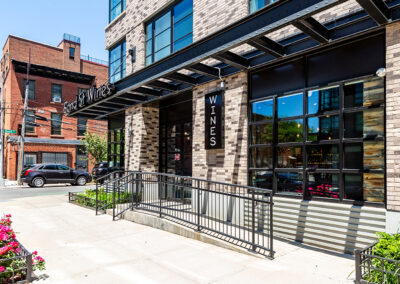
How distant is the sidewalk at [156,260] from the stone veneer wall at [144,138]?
4387mm

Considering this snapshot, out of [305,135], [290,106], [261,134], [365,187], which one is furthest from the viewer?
[261,134]

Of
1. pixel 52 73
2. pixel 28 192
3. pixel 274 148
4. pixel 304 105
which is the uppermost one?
pixel 52 73

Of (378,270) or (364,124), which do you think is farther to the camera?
(364,124)

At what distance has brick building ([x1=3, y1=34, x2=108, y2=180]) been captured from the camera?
2700 centimetres

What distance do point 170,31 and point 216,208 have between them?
6.55 m

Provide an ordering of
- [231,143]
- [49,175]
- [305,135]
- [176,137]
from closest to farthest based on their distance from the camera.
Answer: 1. [305,135]
2. [231,143]
3. [176,137]
4. [49,175]

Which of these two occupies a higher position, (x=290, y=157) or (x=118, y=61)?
(x=118, y=61)

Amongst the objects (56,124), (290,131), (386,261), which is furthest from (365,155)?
(56,124)

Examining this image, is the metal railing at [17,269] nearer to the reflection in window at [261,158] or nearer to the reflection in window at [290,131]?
the reflection in window at [261,158]

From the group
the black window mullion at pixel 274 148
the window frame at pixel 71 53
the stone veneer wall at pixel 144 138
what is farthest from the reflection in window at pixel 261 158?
the window frame at pixel 71 53

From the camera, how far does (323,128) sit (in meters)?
5.97

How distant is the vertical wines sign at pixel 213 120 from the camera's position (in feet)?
25.7

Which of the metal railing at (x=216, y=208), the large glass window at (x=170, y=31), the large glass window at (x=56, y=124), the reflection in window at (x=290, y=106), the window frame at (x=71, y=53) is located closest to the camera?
the metal railing at (x=216, y=208)

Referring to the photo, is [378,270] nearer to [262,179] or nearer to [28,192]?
[262,179]
